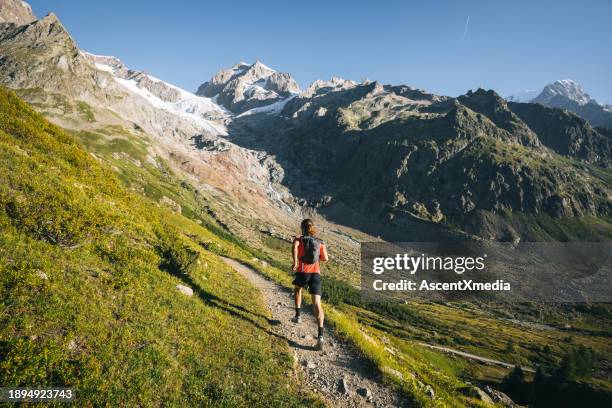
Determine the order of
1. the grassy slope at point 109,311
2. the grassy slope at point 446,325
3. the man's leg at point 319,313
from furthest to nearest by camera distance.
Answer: the grassy slope at point 446,325 → the man's leg at point 319,313 → the grassy slope at point 109,311

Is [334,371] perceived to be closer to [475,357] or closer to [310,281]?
[310,281]

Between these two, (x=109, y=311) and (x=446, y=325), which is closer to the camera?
(x=109, y=311)

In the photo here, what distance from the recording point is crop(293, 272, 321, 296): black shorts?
13.8 metres

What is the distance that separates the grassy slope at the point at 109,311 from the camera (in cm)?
834

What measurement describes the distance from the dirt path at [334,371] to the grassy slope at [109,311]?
2.75 ft

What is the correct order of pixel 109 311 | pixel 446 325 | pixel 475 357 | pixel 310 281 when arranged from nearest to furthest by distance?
pixel 109 311
pixel 310 281
pixel 475 357
pixel 446 325

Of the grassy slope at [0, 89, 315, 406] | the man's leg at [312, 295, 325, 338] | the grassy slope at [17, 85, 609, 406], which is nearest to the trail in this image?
the grassy slope at [17, 85, 609, 406]

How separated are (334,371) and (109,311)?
7.84 m

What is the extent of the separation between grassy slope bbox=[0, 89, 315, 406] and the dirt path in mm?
838

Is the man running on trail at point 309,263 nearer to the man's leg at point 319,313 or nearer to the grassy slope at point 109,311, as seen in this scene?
the man's leg at point 319,313

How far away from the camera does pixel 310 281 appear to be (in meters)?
13.9

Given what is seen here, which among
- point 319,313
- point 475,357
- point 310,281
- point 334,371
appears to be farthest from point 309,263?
point 475,357

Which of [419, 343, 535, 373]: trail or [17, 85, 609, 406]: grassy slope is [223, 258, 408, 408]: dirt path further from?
[419, 343, 535, 373]: trail

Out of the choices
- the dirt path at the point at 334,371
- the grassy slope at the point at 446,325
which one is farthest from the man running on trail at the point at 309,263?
the grassy slope at the point at 446,325
